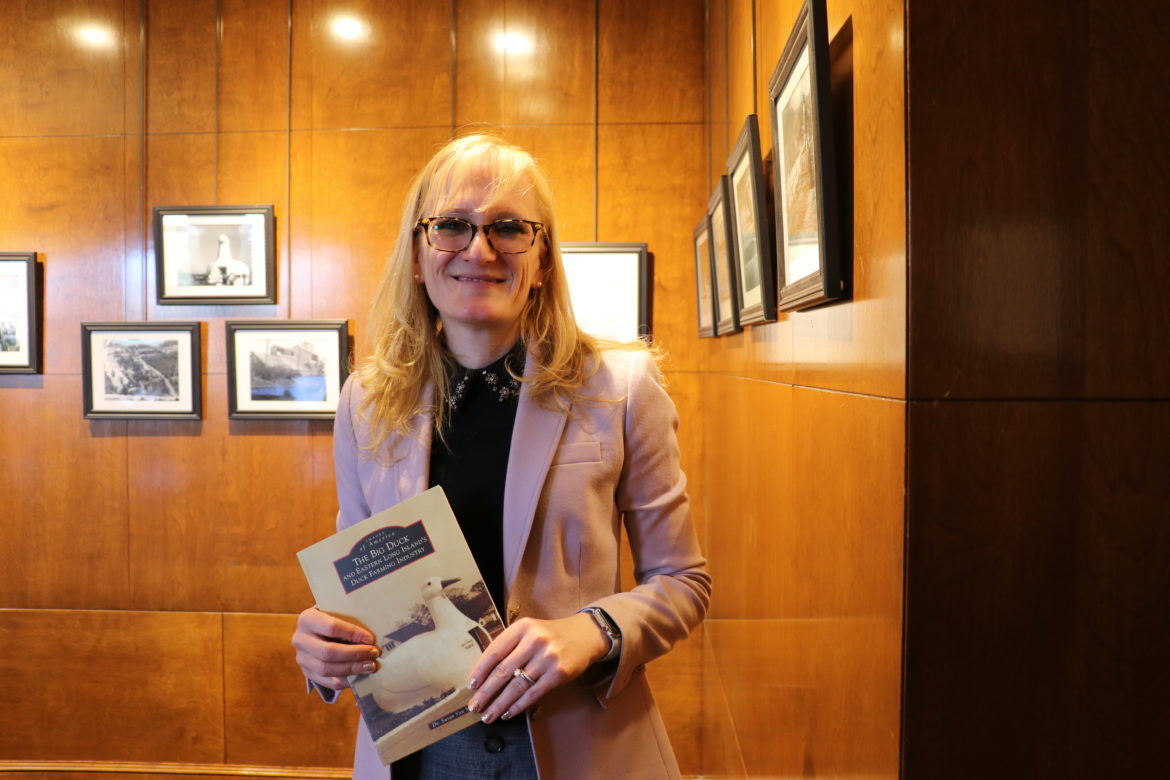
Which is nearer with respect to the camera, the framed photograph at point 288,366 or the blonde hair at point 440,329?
the blonde hair at point 440,329

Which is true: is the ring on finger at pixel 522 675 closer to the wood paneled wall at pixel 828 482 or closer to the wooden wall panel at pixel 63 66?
the wood paneled wall at pixel 828 482

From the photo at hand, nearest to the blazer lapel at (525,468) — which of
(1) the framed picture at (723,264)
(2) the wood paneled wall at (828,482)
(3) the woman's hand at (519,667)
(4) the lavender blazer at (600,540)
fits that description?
(4) the lavender blazer at (600,540)

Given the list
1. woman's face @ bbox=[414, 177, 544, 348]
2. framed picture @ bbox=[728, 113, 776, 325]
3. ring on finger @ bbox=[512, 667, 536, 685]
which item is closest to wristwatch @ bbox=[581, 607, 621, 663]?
ring on finger @ bbox=[512, 667, 536, 685]

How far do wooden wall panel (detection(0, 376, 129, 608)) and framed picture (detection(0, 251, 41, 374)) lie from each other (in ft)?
0.35

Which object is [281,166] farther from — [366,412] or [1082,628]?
[1082,628]

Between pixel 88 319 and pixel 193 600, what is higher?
pixel 88 319

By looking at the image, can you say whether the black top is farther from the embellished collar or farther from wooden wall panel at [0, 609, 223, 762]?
wooden wall panel at [0, 609, 223, 762]

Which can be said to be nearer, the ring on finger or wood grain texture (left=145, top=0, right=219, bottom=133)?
the ring on finger

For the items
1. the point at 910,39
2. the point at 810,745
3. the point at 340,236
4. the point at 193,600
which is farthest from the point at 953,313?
the point at 193,600

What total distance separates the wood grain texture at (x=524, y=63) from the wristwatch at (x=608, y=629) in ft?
10.3

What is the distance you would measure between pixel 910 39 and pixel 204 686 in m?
4.30

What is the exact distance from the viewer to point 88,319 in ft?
13.6

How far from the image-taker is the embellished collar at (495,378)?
149 centimetres

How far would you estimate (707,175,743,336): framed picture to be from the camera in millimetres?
2414
